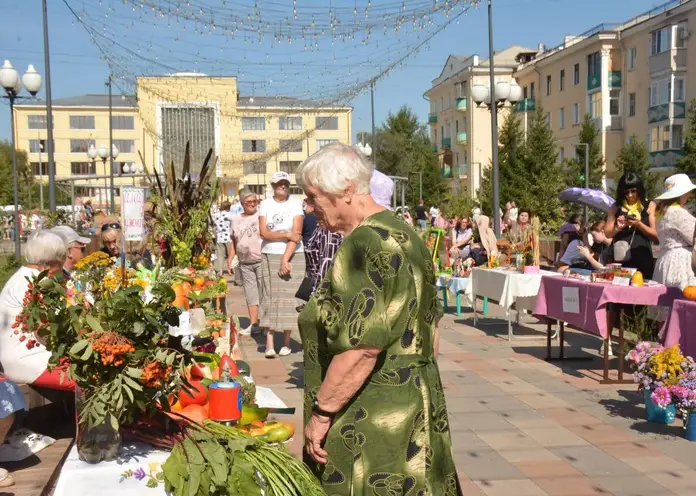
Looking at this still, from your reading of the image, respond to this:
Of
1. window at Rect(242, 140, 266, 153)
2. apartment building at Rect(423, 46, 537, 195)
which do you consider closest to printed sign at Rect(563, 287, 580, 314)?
window at Rect(242, 140, 266, 153)

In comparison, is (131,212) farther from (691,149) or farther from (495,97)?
(691,149)

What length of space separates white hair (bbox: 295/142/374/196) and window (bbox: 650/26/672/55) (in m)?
A: 41.7

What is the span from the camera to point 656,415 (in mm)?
5691

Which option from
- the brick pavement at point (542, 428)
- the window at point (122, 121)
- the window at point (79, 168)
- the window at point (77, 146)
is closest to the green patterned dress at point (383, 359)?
the brick pavement at point (542, 428)

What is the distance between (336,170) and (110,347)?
910mm

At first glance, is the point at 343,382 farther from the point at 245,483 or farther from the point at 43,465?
the point at 43,465

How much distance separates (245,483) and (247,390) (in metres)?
1.34

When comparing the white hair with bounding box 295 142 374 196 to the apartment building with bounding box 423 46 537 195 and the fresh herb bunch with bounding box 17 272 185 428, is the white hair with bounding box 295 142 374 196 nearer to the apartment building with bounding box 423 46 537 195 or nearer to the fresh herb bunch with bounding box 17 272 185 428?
the fresh herb bunch with bounding box 17 272 185 428

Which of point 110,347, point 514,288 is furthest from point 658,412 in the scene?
point 110,347

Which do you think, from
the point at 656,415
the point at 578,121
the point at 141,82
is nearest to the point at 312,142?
the point at 578,121

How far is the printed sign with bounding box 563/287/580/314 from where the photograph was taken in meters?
7.23

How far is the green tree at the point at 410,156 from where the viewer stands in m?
58.7

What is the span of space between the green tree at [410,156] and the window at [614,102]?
12000 millimetres

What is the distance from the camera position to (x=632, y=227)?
7797mm
